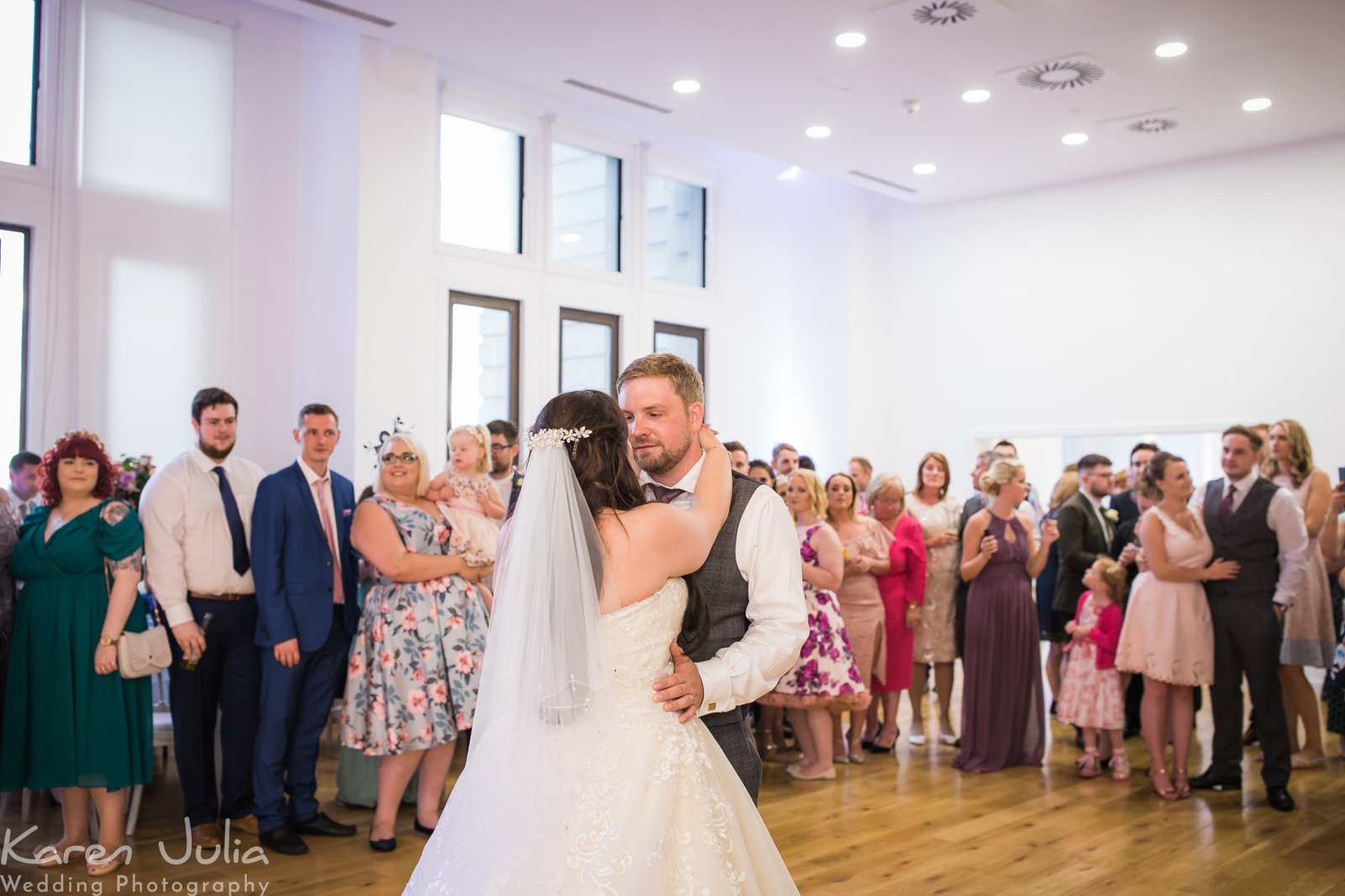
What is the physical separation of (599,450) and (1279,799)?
417cm

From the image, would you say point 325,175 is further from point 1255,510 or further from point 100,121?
point 1255,510

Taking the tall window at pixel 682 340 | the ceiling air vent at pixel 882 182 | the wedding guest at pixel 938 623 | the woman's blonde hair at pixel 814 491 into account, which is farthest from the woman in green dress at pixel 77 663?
the ceiling air vent at pixel 882 182

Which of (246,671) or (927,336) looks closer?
(246,671)

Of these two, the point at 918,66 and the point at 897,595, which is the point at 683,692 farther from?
the point at 918,66

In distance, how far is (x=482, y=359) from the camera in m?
8.85

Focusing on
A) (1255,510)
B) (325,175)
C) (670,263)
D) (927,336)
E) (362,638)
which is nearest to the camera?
(362,638)

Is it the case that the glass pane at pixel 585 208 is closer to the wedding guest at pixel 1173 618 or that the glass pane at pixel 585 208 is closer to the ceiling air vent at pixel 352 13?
the ceiling air vent at pixel 352 13

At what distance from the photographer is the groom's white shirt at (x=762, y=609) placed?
235cm

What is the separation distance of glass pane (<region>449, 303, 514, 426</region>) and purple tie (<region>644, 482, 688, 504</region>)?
20.2 ft

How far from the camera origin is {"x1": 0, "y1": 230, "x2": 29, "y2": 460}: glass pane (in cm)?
679

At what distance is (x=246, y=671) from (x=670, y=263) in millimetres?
6710

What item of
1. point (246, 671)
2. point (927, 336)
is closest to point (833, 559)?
point (246, 671)

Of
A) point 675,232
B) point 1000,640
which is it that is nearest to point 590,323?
point 675,232

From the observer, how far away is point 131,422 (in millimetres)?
7148
